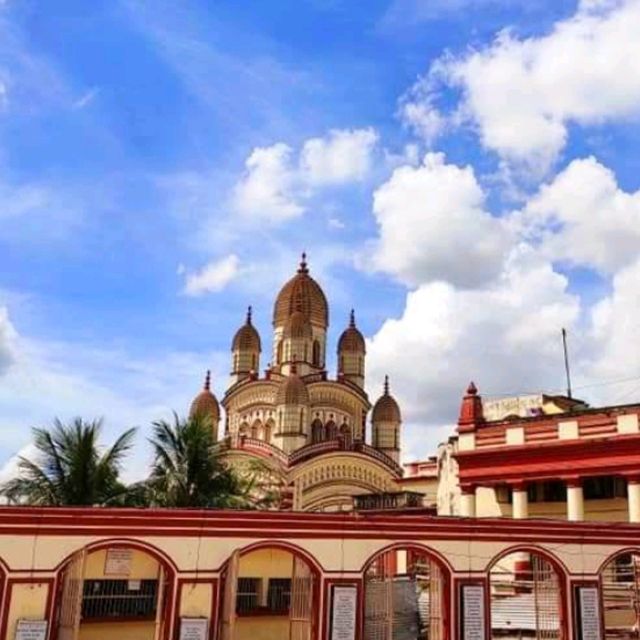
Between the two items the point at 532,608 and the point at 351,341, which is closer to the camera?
the point at 532,608

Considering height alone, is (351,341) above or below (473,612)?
above

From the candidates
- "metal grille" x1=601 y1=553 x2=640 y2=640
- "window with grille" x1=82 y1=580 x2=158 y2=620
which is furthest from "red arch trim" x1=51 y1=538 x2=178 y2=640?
"metal grille" x1=601 y1=553 x2=640 y2=640

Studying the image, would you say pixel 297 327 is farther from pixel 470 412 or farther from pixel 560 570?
pixel 560 570

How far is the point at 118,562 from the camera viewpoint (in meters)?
16.5

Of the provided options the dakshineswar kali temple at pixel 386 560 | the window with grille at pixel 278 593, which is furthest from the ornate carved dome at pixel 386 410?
the window with grille at pixel 278 593

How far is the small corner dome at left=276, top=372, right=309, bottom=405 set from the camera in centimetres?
5653

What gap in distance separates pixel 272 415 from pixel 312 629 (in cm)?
4286

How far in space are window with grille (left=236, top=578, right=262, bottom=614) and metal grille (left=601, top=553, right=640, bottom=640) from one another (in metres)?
9.17

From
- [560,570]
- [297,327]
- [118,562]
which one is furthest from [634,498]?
[297,327]

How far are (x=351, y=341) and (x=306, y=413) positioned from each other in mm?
11901

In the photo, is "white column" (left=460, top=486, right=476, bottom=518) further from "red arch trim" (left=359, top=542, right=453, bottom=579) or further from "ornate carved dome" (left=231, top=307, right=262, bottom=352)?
"ornate carved dome" (left=231, top=307, right=262, bottom=352)

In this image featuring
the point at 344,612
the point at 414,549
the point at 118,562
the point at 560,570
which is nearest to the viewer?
the point at 118,562

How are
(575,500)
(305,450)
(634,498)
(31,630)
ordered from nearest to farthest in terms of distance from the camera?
(31,630) < (634,498) < (575,500) < (305,450)

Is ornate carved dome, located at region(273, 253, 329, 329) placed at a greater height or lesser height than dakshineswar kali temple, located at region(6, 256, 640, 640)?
greater
